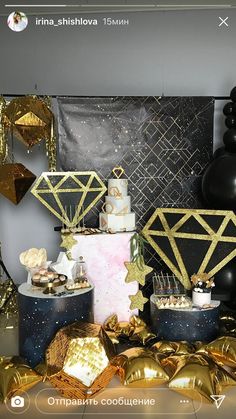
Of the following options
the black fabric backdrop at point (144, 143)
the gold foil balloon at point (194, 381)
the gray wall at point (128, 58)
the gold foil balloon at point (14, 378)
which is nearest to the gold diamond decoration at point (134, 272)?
the black fabric backdrop at point (144, 143)

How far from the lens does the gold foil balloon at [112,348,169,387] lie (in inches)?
88.3

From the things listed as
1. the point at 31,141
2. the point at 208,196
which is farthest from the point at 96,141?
the point at 208,196

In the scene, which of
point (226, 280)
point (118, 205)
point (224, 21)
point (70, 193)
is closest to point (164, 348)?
point (226, 280)

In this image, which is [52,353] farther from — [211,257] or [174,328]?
[211,257]

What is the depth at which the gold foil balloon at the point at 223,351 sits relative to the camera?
248 centimetres

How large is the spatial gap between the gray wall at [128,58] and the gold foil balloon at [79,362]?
2255 millimetres

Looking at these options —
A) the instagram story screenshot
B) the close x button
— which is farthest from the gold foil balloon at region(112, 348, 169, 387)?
the close x button


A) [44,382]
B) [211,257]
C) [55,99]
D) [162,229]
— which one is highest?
[55,99]

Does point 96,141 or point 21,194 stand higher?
point 96,141

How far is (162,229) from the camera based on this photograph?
3133mm

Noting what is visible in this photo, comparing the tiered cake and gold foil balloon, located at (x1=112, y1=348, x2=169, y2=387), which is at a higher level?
the tiered cake

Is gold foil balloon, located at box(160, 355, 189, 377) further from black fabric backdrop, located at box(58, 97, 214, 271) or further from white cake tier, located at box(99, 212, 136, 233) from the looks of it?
black fabric backdrop, located at box(58, 97, 214, 271)

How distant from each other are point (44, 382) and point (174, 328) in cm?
89

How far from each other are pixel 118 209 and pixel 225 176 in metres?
0.81
